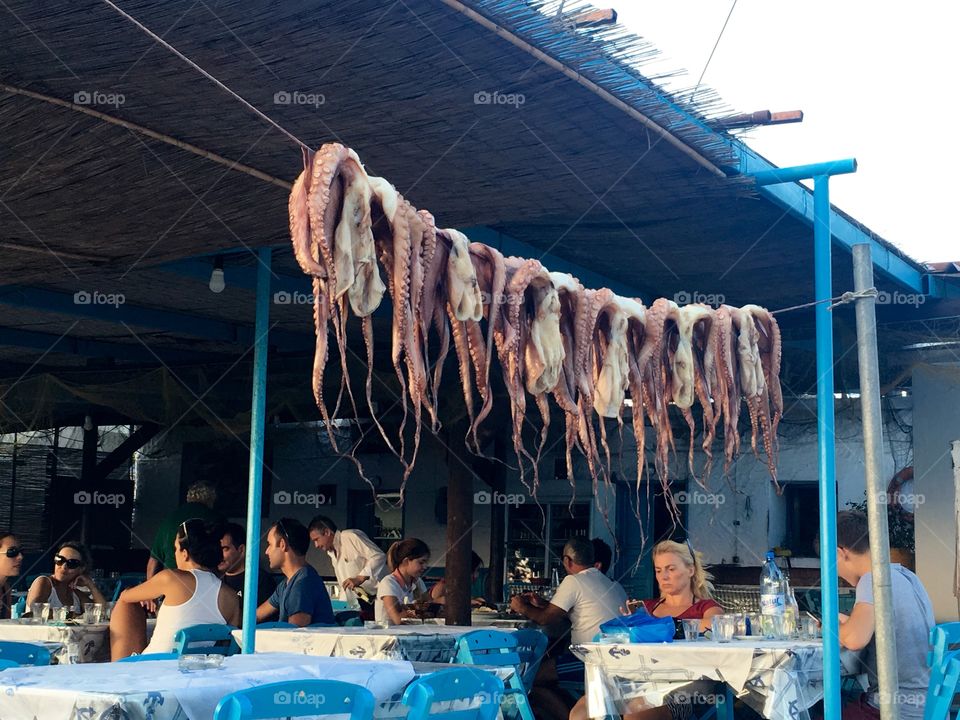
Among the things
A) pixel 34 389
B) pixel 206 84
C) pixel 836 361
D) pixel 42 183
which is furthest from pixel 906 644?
pixel 34 389

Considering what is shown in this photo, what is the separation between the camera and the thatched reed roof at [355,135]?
146 inches

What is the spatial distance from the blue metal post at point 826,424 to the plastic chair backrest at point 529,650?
1.68 metres

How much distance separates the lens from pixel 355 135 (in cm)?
462

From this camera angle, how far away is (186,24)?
11.8ft

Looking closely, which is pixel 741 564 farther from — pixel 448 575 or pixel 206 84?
pixel 206 84

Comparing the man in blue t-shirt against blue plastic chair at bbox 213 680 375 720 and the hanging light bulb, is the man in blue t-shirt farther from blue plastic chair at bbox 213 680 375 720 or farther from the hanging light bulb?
blue plastic chair at bbox 213 680 375 720

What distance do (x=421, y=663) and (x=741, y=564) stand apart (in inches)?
267
